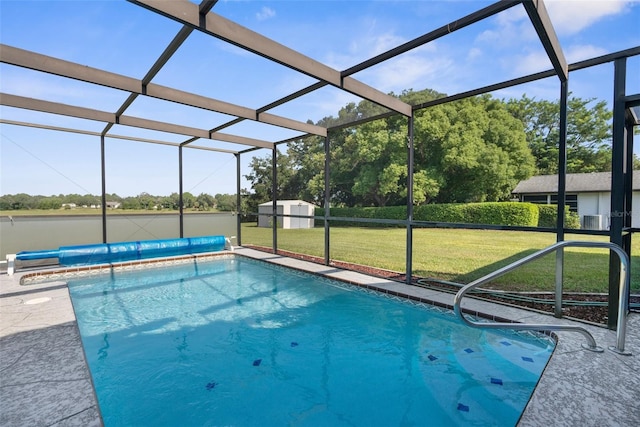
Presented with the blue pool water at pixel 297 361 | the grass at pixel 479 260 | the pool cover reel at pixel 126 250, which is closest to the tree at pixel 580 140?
the grass at pixel 479 260

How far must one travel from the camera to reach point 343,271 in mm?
6512

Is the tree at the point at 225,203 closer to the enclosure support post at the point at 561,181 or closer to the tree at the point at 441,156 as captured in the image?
the enclosure support post at the point at 561,181

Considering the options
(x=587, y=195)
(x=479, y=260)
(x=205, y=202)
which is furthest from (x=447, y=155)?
(x=205, y=202)

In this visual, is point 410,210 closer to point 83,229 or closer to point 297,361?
point 297,361

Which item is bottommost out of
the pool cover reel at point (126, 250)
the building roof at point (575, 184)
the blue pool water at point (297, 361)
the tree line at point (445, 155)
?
the blue pool water at point (297, 361)

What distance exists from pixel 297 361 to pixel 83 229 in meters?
6.76

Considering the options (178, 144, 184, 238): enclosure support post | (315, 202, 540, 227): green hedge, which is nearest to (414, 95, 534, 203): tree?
(315, 202, 540, 227): green hedge

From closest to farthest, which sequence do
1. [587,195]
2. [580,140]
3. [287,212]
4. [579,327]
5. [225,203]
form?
[579,327] → [225,203] → [587,195] → [287,212] → [580,140]

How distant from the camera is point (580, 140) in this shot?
2262 centimetres

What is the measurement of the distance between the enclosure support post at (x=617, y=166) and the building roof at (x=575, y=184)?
13.6 meters

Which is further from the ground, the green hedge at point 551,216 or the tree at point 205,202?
the tree at point 205,202

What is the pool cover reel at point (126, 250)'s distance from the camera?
21.5ft

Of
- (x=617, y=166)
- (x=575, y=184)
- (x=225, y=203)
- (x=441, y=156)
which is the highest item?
(x=441, y=156)

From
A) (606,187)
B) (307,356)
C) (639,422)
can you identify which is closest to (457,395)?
(639,422)
